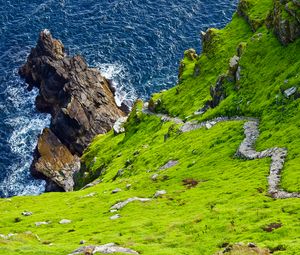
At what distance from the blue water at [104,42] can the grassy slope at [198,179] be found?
1224 inches

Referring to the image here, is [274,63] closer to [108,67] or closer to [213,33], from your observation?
[213,33]

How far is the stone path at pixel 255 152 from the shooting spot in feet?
190

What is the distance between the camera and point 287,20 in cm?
9238

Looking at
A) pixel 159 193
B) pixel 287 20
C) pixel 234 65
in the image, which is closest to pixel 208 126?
pixel 234 65

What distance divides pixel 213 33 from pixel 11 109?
67362mm

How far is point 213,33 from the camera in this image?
132750 mm

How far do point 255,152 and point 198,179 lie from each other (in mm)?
9215

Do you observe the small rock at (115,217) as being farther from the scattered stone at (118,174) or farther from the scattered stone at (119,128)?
the scattered stone at (119,128)

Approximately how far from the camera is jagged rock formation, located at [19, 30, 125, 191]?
13912cm

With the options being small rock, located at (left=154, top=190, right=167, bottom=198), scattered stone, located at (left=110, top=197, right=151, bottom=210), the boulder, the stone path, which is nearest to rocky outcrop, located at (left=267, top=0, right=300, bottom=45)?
the stone path

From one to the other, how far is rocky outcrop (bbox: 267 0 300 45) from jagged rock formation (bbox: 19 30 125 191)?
66460 millimetres

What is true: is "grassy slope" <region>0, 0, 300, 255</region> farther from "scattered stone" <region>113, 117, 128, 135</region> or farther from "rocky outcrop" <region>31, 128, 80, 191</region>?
"rocky outcrop" <region>31, 128, 80, 191</region>

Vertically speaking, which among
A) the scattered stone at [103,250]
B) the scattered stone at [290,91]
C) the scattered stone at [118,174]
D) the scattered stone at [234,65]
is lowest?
the scattered stone at [118,174]

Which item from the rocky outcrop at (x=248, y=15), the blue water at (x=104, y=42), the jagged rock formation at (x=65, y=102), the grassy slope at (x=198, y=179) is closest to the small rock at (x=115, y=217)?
the grassy slope at (x=198, y=179)
